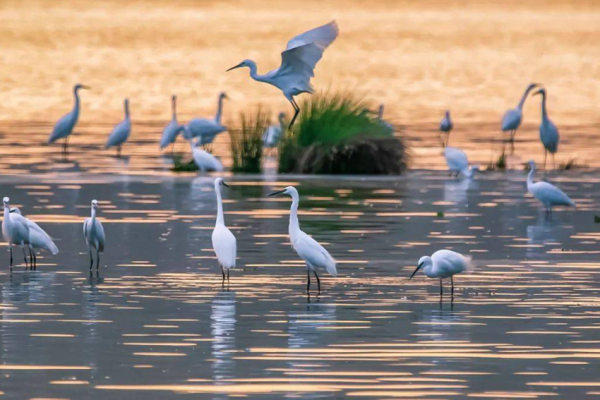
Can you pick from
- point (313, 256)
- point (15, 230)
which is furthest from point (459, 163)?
point (313, 256)

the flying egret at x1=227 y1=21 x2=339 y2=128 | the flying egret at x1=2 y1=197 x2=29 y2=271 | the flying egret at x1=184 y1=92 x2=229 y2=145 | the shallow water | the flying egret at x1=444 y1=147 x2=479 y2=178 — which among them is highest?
the flying egret at x1=227 y1=21 x2=339 y2=128

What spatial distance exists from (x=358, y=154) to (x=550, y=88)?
44.6 m

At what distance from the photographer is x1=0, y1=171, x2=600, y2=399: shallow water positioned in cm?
1245

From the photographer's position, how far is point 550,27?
148 metres

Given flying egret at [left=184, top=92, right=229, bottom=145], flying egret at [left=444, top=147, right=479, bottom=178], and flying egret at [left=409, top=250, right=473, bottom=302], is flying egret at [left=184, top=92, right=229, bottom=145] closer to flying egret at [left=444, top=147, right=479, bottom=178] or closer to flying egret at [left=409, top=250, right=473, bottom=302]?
flying egret at [left=444, top=147, right=479, bottom=178]

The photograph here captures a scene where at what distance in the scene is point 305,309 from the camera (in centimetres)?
1609

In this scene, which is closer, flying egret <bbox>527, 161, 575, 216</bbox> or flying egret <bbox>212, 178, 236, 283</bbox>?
flying egret <bbox>212, 178, 236, 283</bbox>

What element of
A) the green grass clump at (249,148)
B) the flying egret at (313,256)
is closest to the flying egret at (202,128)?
the green grass clump at (249,148)

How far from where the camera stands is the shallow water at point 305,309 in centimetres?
1245

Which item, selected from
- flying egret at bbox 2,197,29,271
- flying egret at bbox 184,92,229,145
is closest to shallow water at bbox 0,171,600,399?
flying egret at bbox 2,197,29,271

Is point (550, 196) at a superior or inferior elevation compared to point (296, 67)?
inferior

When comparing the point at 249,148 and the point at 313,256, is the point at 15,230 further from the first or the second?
the point at 249,148

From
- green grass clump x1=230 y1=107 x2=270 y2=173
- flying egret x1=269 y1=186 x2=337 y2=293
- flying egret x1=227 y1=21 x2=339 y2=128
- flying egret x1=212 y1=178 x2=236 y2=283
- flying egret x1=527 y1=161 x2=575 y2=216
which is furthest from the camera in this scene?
green grass clump x1=230 y1=107 x2=270 y2=173

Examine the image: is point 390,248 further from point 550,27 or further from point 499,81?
point 550,27
